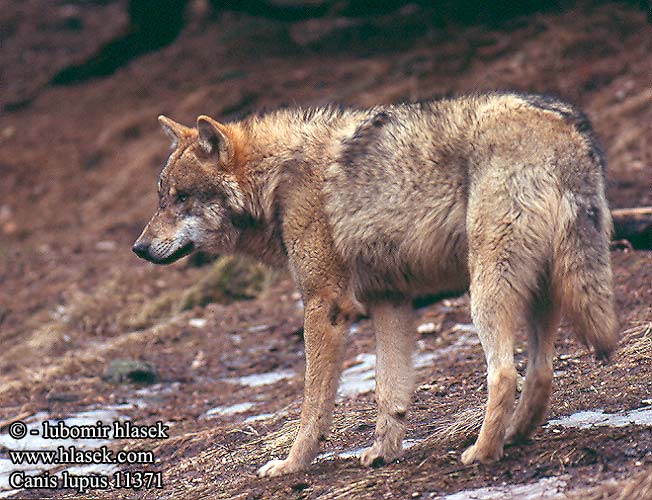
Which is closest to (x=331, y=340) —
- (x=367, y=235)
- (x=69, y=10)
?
(x=367, y=235)

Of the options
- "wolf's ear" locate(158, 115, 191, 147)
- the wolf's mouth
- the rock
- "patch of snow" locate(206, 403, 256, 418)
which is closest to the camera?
the wolf's mouth

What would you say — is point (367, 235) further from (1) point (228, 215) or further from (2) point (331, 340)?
(1) point (228, 215)

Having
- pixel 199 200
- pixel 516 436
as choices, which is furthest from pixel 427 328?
pixel 516 436

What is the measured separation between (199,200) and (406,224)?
147 centimetres

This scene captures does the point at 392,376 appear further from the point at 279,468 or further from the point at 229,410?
the point at 229,410

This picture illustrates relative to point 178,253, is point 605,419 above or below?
below

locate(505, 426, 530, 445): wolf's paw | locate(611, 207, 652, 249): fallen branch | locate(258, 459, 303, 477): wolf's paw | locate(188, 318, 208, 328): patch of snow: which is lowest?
locate(258, 459, 303, 477): wolf's paw

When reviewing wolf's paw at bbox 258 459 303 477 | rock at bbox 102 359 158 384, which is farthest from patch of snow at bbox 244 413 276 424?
rock at bbox 102 359 158 384

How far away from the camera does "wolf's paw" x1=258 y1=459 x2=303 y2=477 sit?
18.5 feet

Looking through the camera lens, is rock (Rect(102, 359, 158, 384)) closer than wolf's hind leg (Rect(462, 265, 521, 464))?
No

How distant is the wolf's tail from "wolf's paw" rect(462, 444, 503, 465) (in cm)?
74

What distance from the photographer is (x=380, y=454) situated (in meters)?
5.58

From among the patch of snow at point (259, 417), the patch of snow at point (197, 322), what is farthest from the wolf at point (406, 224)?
the patch of snow at point (197, 322)

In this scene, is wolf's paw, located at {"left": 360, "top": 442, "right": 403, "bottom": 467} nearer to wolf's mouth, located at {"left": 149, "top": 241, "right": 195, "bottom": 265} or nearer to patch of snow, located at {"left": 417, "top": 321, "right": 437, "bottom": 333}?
wolf's mouth, located at {"left": 149, "top": 241, "right": 195, "bottom": 265}
